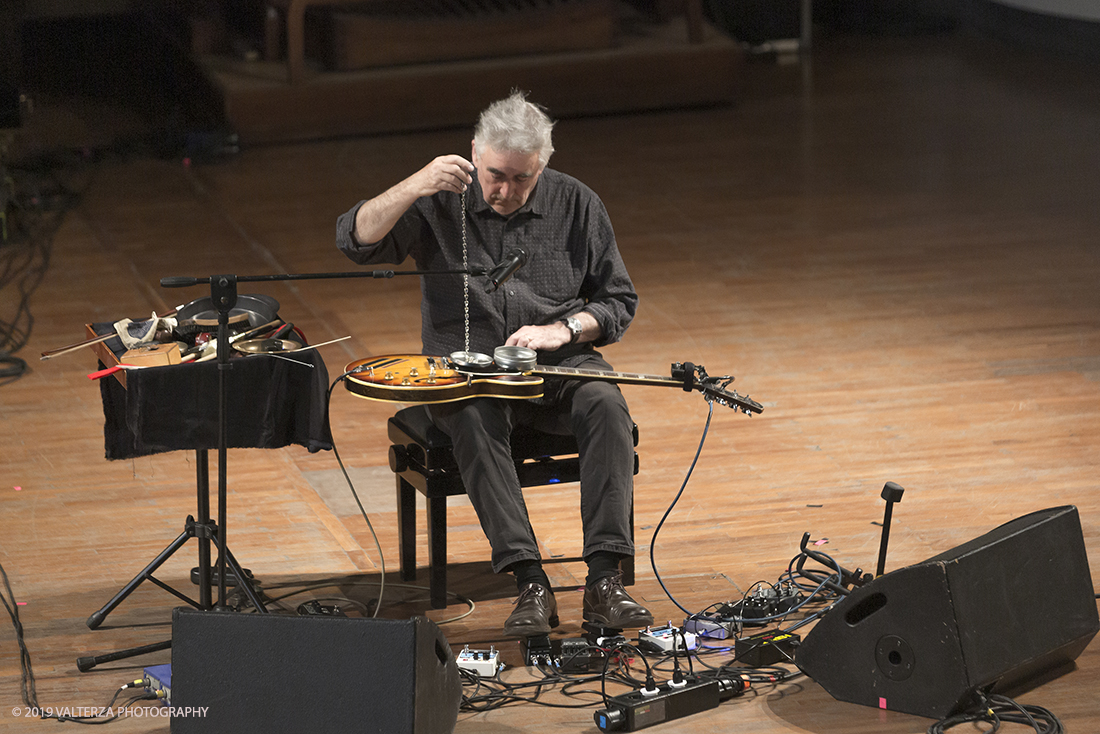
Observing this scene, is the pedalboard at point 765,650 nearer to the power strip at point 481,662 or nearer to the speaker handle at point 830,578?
the speaker handle at point 830,578

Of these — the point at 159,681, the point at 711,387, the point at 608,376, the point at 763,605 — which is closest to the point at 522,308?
the point at 608,376

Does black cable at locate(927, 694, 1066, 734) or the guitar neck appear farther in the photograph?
the guitar neck

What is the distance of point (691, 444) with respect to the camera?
177 inches

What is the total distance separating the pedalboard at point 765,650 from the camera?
3148mm

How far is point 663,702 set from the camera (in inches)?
115

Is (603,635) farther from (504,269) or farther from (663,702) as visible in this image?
(504,269)

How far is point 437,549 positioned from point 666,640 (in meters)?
0.56

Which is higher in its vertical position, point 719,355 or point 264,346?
point 264,346

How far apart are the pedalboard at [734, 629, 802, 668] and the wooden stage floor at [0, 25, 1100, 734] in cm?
9

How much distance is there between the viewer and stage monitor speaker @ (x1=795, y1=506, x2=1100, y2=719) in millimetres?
2805

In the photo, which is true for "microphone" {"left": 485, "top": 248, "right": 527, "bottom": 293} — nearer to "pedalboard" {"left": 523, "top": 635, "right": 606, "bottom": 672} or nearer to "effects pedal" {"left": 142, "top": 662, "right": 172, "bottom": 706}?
"pedalboard" {"left": 523, "top": 635, "right": 606, "bottom": 672}

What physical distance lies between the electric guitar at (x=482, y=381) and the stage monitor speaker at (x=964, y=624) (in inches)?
20.3

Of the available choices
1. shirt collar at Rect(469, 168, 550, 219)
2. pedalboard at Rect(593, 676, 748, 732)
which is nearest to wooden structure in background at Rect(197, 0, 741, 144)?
shirt collar at Rect(469, 168, 550, 219)

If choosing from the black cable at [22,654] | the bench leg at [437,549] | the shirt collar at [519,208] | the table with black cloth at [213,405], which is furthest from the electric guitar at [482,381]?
the black cable at [22,654]
